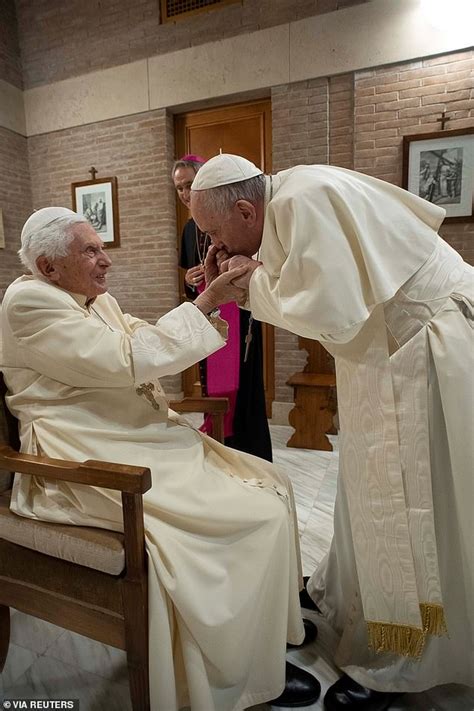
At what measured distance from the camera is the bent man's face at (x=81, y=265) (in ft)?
5.07

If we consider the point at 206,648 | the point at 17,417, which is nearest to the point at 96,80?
the point at 17,417

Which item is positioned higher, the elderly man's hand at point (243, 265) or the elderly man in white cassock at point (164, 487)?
the elderly man's hand at point (243, 265)

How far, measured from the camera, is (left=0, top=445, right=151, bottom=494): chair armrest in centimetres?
116

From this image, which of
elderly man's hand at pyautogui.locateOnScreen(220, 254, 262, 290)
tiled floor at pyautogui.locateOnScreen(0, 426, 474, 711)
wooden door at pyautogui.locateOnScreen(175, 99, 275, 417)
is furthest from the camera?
wooden door at pyautogui.locateOnScreen(175, 99, 275, 417)

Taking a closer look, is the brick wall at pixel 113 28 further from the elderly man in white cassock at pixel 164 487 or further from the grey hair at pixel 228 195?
the elderly man in white cassock at pixel 164 487

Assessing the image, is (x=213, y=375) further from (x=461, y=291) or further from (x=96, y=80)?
→ (x=96, y=80)

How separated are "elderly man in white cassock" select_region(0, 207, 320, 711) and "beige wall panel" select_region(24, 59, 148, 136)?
446 cm

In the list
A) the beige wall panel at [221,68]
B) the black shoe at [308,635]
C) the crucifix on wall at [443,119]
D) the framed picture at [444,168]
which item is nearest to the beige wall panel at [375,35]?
the beige wall panel at [221,68]

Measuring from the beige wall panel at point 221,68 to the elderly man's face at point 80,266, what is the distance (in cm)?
384

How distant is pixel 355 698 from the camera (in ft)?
4.77

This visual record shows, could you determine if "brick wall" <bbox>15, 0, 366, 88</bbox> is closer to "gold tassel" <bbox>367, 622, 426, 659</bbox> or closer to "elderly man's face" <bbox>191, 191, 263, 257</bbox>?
"elderly man's face" <bbox>191, 191, 263, 257</bbox>

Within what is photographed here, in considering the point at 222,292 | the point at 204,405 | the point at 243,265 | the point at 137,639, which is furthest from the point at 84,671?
the point at 243,265

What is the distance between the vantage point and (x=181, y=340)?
1449 mm

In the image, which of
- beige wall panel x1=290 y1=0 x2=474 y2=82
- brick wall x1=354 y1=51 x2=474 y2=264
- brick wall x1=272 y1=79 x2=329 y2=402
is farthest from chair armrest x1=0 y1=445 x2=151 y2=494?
beige wall panel x1=290 y1=0 x2=474 y2=82
